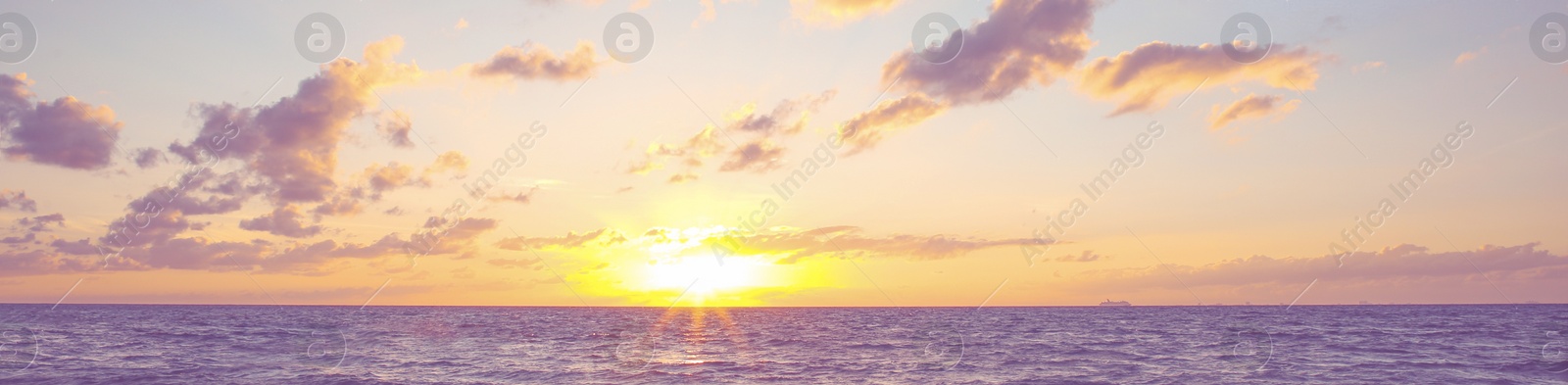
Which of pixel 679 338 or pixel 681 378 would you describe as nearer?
pixel 681 378

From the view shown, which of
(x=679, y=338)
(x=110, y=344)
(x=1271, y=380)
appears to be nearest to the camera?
(x=1271, y=380)

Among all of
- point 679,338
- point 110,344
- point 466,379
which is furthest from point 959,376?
point 110,344

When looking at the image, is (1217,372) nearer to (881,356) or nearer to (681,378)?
(881,356)

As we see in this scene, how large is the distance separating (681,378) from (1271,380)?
30681 mm

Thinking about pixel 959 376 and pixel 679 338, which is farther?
pixel 679 338

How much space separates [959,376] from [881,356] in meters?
12.8

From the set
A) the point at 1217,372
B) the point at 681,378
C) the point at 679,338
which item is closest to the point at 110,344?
the point at 679,338

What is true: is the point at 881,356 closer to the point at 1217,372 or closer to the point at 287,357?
the point at 1217,372

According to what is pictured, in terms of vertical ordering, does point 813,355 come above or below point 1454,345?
below

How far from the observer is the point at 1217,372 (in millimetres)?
45375

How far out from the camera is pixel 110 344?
6181cm

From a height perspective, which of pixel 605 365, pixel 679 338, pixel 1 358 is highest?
pixel 679 338

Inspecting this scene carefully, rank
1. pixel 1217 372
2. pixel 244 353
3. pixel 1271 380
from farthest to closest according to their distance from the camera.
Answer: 1. pixel 244 353
2. pixel 1217 372
3. pixel 1271 380

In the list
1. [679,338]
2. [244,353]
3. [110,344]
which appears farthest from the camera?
[679,338]
